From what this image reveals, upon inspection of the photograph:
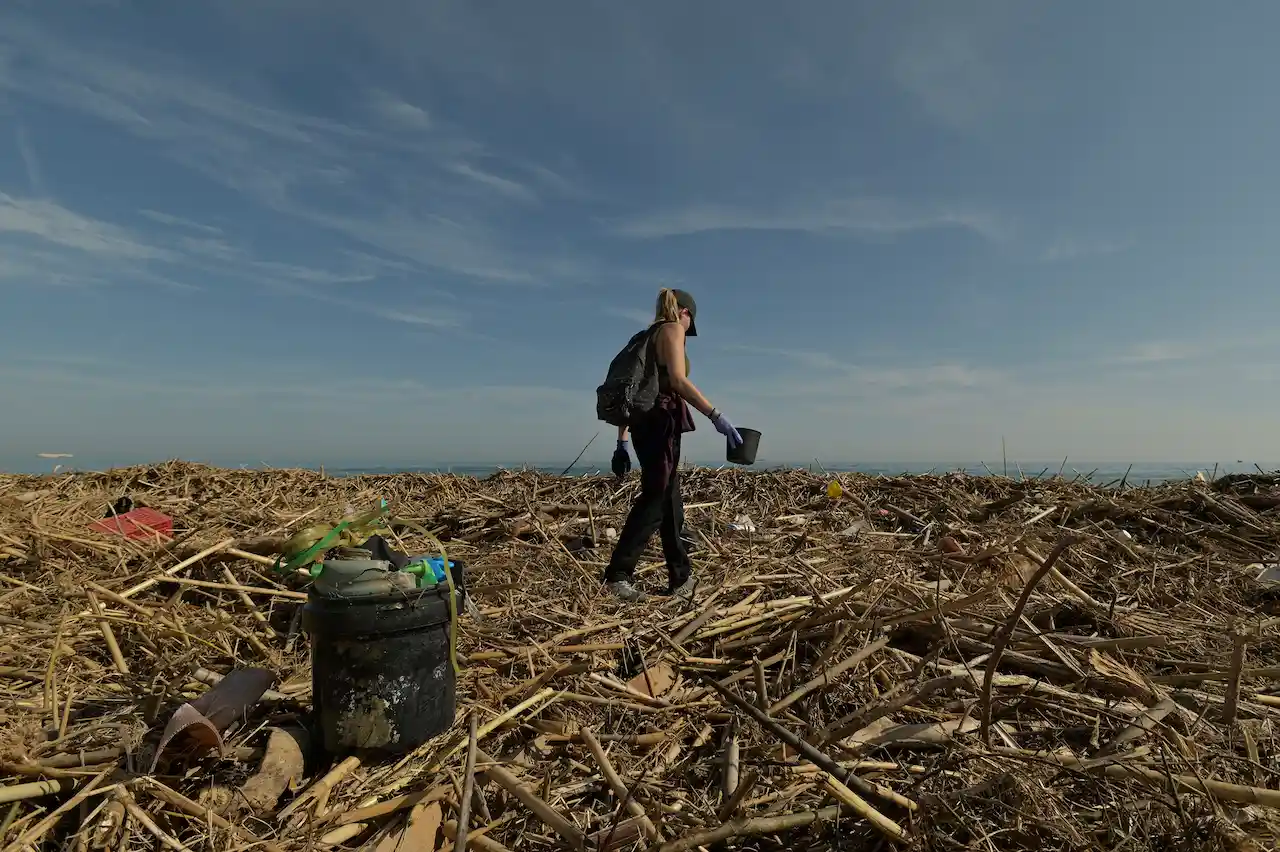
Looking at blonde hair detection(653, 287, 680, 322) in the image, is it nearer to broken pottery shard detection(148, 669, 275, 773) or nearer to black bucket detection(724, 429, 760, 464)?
black bucket detection(724, 429, 760, 464)

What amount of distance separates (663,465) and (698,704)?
1.90 metres

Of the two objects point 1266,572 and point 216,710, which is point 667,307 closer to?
point 216,710

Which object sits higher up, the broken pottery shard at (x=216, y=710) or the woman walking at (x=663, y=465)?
the woman walking at (x=663, y=465)

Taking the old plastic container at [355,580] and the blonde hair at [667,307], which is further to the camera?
the blonde hair at [667,307]

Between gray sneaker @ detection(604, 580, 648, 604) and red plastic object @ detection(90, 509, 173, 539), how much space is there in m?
3.32

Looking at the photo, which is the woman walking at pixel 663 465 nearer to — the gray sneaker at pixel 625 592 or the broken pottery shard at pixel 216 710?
the gray sneaker at pixel 625 592

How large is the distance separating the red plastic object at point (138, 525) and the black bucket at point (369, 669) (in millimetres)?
3413

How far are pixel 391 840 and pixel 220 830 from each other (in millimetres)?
513

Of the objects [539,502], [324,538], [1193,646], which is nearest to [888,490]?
[539,502]

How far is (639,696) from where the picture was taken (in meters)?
3.10

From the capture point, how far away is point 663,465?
4688 millimetres

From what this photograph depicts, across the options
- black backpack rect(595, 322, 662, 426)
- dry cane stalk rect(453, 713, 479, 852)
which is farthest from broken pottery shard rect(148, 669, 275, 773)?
black backpack rect(595, 322, 662, 426)

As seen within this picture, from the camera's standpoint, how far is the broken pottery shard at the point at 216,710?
2395 millimetres

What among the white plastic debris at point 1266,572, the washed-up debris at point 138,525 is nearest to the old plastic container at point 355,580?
the washed-up debris at point 138,525
